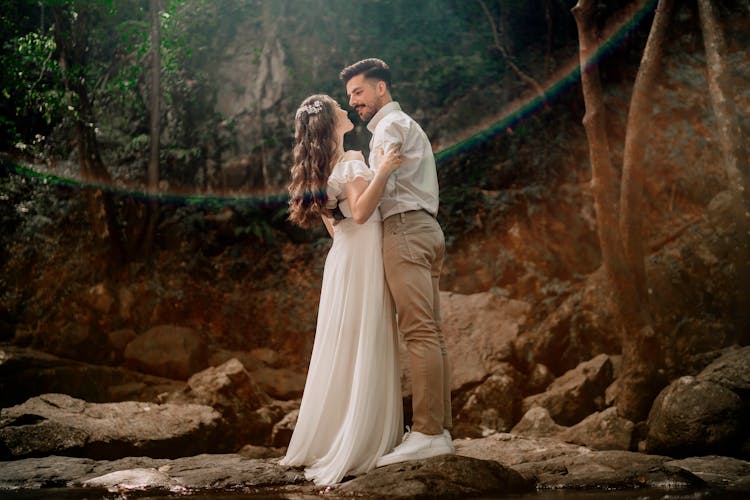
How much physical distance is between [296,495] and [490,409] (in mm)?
4930

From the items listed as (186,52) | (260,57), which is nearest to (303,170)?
(186,52)

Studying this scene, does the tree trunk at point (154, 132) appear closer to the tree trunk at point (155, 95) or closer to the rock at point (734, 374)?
the tree trunk at point (155, 95)

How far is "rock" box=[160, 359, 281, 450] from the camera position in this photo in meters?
7.63

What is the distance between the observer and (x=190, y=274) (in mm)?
11328

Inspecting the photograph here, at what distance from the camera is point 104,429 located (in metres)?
5.90

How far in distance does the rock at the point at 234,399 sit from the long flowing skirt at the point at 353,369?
11.4ft

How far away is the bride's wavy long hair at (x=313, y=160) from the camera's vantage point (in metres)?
4.26

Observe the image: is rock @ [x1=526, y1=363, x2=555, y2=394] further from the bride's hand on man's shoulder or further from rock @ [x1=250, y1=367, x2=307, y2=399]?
the bride's hand on man's shoulder

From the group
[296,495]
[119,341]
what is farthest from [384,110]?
[119,341]

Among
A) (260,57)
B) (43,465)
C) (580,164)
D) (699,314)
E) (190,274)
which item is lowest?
(43,465)

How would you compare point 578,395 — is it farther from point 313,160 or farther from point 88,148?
point 88,148

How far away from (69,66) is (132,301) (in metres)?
3.85

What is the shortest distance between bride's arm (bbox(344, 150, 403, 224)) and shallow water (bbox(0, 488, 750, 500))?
1.60 metres

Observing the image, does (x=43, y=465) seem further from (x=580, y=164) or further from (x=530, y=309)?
(x=580, y=164)
